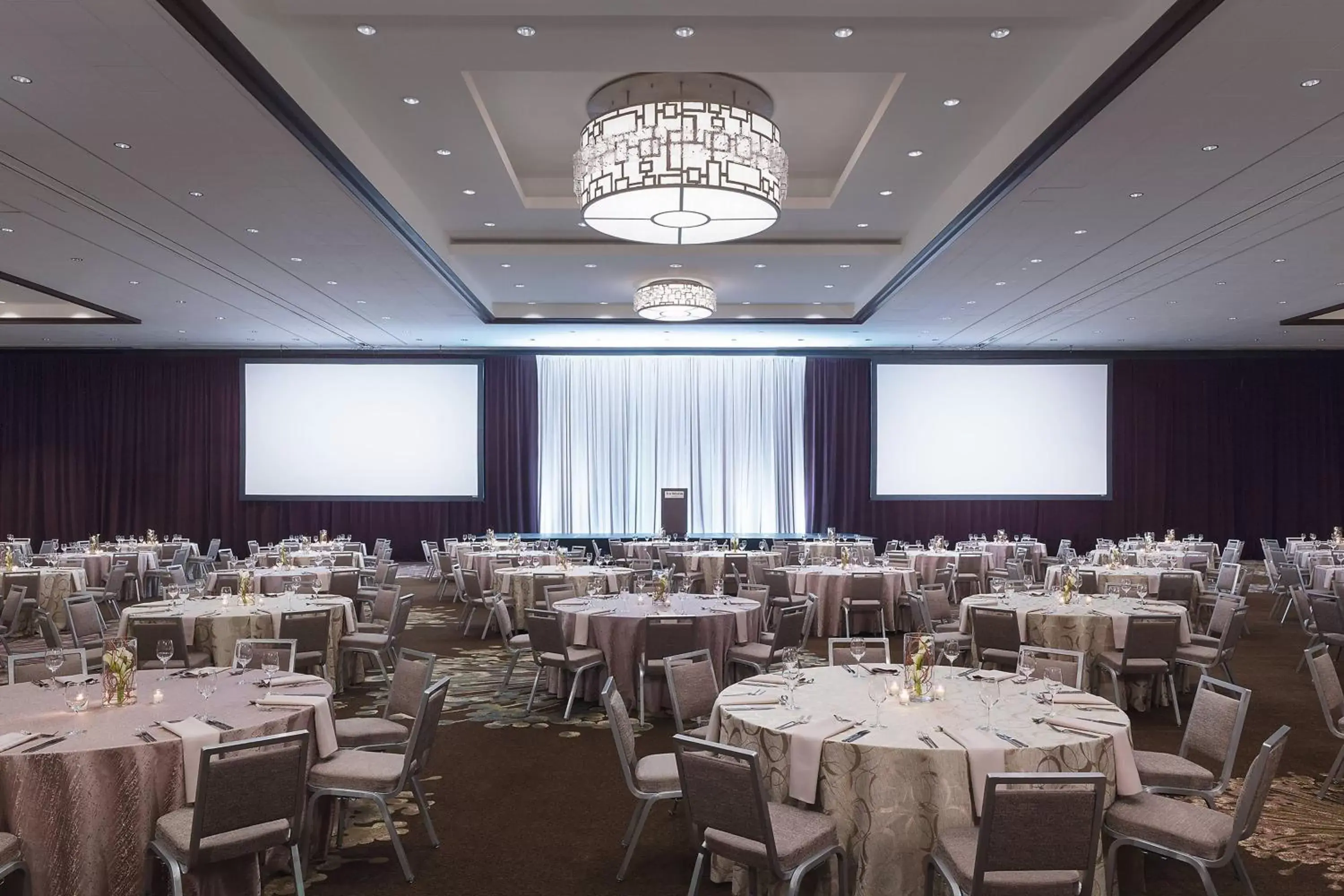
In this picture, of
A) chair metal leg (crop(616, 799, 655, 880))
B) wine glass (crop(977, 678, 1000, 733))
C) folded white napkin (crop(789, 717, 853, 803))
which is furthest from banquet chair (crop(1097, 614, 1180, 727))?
chair metal leg (crop(616, 799, 655, 880))

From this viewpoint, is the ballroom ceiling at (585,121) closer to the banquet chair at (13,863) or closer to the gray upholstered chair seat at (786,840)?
the banquet chair at (13,863)

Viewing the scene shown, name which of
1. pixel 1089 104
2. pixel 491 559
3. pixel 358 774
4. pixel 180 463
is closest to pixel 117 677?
pixel 358 774

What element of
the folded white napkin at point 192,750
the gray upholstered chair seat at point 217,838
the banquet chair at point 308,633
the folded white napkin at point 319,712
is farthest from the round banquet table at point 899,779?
the banquet chair at point 308,633

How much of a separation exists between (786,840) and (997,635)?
4254 millimetres

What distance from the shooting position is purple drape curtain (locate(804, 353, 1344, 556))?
19.5m

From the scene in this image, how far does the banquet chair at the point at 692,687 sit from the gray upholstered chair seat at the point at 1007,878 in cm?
168

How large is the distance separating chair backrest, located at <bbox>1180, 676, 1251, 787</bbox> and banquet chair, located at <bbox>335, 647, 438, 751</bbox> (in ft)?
11.9

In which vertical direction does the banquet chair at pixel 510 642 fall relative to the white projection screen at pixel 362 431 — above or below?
below

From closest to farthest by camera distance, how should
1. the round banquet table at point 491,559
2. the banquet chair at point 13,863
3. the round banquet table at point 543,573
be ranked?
the banquet chair at point 13,863, the round banquet table at point 543,573, the round banquet table at point 491,559

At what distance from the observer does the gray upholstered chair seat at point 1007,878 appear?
3172mm

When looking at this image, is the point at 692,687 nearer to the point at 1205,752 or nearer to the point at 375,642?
the point at 1205,752

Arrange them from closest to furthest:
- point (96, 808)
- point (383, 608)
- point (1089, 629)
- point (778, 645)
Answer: point (96, 808), point (778, 645), point (1089, 629), point (383, 608)

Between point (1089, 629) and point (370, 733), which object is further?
point (1089, 629)

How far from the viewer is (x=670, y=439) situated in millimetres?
20016
